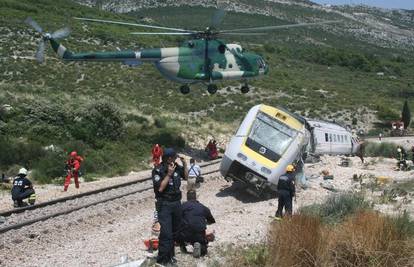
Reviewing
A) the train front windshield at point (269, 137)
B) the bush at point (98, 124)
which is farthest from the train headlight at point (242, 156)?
the bush at point (98, 124)

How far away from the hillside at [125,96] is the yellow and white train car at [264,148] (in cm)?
790

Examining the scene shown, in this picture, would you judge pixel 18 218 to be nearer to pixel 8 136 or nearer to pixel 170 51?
pixel 8 136

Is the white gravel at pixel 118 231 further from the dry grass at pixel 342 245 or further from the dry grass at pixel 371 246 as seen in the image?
the dry grass at pixel 371 246

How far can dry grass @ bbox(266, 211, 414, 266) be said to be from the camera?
27.7 feet

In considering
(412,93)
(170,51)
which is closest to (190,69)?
(170,51)

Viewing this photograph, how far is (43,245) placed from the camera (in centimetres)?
1237

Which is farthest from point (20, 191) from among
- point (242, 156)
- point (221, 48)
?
point (221, 48)

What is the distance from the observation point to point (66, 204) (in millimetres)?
16828

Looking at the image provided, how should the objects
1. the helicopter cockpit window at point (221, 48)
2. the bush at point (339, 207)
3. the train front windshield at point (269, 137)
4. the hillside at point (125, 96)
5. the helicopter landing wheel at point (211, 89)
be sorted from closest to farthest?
the bush at point (339, 207) < the train front windshield at point (269, 137) < the hillside at point (125, 96) < the helicopter landing wheel at point (211, 89) < the helicopter cockpit window at point (221, 48)

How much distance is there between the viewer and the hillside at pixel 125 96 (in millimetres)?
26316

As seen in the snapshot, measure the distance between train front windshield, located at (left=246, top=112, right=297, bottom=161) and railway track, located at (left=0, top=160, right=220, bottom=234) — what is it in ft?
12.9

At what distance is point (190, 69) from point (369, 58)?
271ft

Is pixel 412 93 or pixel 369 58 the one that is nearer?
pixel 412 93

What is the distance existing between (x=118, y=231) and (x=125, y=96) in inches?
1311
